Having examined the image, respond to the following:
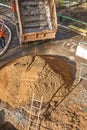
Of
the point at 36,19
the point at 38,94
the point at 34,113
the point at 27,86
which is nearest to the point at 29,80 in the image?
the point at 27,86

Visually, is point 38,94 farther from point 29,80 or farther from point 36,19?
point 36,19

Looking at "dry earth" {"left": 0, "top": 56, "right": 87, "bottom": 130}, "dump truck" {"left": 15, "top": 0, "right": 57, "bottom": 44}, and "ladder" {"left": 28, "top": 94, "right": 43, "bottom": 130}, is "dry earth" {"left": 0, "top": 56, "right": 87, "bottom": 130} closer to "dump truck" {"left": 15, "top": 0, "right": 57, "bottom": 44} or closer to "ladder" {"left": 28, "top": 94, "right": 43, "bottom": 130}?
"ladder" {"left": 28, "top": 94, "right": 43, "bottom": 130}

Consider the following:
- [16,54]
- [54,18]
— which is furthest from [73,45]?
[16,54]

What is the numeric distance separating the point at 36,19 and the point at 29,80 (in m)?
6.44

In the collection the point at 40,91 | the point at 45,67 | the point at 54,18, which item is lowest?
the point at 40,91

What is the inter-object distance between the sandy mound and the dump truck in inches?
116

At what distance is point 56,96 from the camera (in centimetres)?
1620

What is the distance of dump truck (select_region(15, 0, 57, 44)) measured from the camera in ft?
64.8

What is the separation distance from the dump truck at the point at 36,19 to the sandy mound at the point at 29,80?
116 inches

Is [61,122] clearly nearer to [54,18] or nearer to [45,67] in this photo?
[45,67]

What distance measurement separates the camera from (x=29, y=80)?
1614 centimetres

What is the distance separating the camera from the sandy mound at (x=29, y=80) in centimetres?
1597

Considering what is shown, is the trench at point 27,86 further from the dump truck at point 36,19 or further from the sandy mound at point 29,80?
the dump truck at point 36,19

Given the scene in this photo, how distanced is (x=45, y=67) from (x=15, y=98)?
8.67 feet
